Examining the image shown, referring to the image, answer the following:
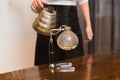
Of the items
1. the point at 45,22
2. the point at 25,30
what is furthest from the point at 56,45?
the point at 25,30

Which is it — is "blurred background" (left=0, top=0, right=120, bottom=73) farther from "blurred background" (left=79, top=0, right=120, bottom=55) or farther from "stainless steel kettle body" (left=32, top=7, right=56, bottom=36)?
"stainless steel kettle body" (left=32, top=7, right=56, bottom=36)

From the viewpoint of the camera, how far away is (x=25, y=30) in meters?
2.04

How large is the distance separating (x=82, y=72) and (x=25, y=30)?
3.28ft

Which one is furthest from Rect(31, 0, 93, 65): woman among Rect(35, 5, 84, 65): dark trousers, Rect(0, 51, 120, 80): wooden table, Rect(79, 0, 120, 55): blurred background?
Rect(79, 0, 120, 55): blurred background

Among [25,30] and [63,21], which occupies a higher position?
[63,21]

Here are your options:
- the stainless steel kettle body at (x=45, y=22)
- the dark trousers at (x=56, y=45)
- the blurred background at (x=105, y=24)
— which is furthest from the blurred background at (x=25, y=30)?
the stainless steel kettle body at (x=45, y=22)

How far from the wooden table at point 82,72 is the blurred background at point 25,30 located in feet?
2.68

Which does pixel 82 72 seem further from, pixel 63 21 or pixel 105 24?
pixel 105 24

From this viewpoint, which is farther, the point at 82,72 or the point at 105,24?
the point at 105,24

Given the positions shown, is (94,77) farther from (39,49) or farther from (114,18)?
(114,18)

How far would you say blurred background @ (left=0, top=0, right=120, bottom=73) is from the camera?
196cm

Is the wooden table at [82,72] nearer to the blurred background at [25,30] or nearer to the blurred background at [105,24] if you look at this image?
the blurred background at [25,30]

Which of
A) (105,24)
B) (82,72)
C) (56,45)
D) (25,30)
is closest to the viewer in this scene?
(82,72)

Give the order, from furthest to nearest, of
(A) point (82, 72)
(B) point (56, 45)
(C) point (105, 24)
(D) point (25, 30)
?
(C) point (105, 24) < (D) point (25, 30) < (B) point (56, 45) < (A) point (82, 72)
